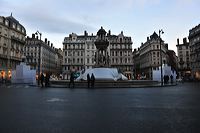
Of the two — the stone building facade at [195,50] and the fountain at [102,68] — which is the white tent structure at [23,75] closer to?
the fountain at [102,68]

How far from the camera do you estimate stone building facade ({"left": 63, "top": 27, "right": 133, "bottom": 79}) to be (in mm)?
102750

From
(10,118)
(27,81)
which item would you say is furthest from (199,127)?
(27,81)

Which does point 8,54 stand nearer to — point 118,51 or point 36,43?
point 36,43

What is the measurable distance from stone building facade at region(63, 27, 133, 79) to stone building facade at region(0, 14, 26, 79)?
29.0m

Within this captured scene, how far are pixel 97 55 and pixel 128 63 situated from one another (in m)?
68.7

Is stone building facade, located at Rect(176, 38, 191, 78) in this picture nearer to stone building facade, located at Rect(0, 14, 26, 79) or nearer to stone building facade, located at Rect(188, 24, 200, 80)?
stone building facade, located at Rect(188, 24, 200, 80)

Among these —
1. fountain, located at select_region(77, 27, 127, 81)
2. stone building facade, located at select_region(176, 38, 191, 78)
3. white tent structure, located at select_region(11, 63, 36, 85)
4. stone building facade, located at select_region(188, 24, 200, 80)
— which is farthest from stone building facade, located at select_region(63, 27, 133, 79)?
fountain, located at select_region(77, 27, 127, 81)

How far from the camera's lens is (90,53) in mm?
103625

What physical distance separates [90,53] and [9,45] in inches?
1652

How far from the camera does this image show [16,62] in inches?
2955

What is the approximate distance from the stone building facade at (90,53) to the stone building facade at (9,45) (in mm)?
29030

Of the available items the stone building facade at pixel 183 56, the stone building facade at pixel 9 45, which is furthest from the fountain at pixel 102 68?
the stone building facade at pixel 183 56

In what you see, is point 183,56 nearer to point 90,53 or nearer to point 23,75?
point 90,53

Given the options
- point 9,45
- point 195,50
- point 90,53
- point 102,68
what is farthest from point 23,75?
point 195,50
